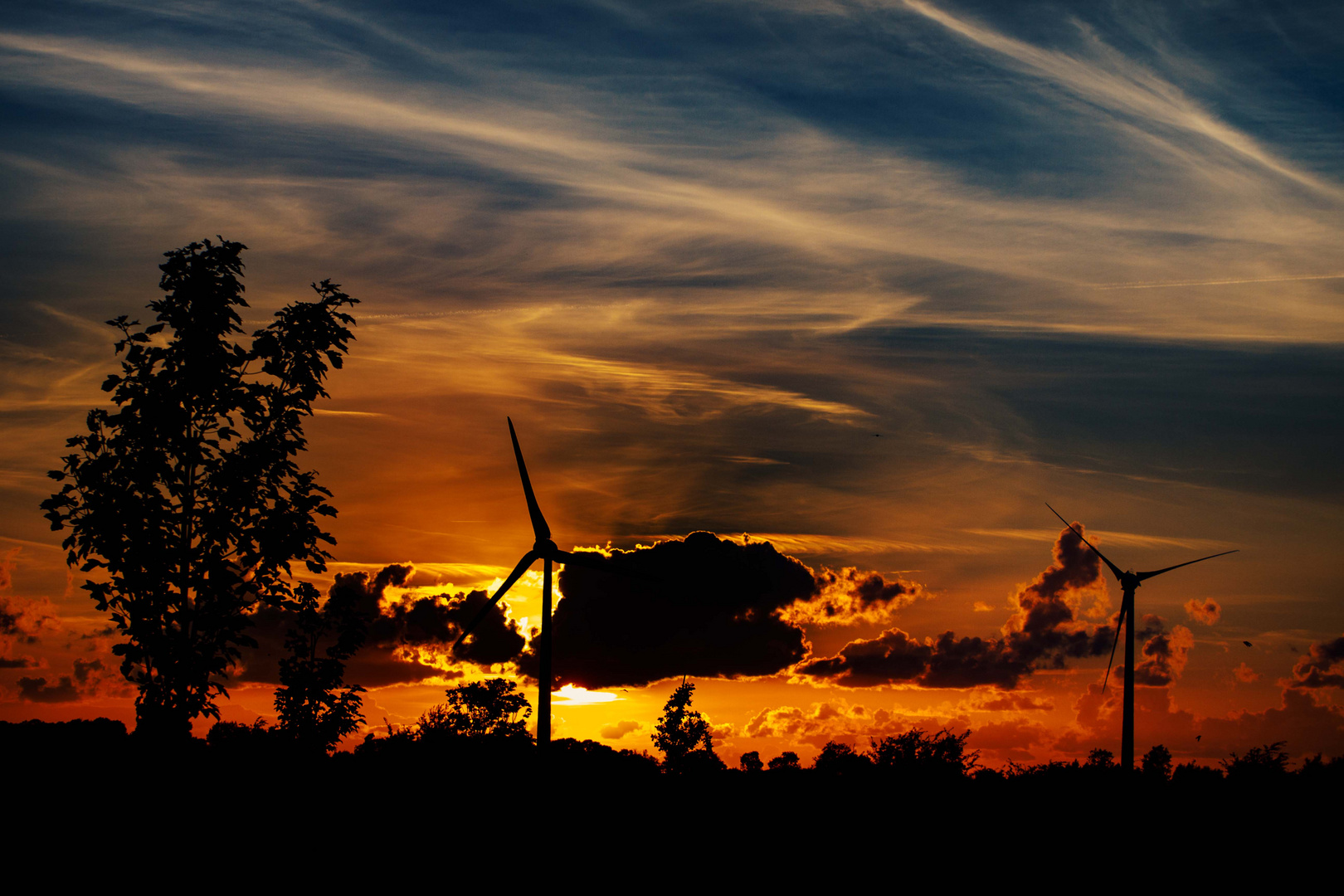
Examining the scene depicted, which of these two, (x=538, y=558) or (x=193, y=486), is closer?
(x=193, y=486)

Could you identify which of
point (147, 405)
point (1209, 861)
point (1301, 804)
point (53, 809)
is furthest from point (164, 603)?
point (1301, 804)

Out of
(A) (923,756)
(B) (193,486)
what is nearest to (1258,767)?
(A) (923,756)

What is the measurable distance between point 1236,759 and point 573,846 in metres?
70.7

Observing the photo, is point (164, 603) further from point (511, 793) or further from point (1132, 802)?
point (1132, 802)

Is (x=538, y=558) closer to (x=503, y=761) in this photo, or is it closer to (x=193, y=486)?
(x=193, y=486)

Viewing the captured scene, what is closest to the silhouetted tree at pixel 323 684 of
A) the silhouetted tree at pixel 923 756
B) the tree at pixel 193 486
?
the tree at pixel 193 486

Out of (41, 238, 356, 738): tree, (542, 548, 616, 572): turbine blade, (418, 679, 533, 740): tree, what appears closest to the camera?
(41, 238, 356, 738): tree

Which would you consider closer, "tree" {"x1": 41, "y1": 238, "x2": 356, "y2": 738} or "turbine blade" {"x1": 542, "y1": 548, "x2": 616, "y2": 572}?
"tree" {"x1": 41, "y1": 238, "x2": 356, "y2": 738}

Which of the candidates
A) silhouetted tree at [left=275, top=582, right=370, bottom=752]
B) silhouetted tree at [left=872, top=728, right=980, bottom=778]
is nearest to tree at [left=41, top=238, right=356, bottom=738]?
silhouetted tree at [left=275, top=582, right=370, bottom=752]

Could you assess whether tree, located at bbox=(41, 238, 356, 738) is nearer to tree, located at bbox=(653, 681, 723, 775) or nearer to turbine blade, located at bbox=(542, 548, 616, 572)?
turbine blade, located at bbox=(542, 548, 616, 572)

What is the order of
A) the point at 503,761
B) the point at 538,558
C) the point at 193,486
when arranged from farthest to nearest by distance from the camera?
Result: 1. the point at 503,761
2. the point at 538,558
3. the point at 193,486

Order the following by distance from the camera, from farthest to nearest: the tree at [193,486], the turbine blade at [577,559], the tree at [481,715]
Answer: the tree at [481,715] < the turbine blade at [577,559] < the tree at [193,486]

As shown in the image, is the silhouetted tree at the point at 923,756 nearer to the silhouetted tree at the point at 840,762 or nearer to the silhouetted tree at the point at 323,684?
the silhouetted tree at the point at 840,762

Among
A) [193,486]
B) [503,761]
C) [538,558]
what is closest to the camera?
[193,486]
